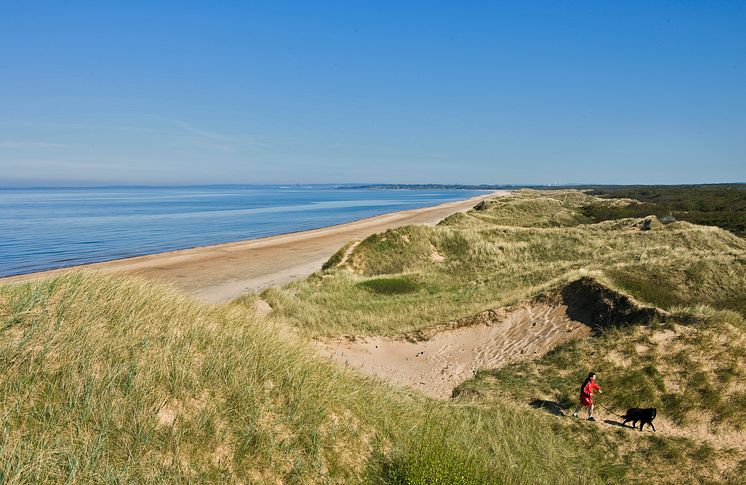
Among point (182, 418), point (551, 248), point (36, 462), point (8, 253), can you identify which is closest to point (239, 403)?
point (182, 418)

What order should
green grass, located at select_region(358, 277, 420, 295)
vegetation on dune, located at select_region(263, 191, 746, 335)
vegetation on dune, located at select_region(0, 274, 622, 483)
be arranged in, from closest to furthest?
vegetation on dune, located at select_region(0, 274, 622, 483) < vegetation on dune, located at select_region(263, 191, 746, 335) < green grass, located at select_region(358, 277, 420, 295)

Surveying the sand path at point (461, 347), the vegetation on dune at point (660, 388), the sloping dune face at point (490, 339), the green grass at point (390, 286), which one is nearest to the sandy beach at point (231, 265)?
the green grass at point (390, 286)

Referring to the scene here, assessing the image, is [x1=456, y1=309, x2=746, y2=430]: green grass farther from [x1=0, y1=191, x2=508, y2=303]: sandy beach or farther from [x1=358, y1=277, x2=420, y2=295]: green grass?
[x1=0, y1=191, x2=508, y2=303]: sandy beach

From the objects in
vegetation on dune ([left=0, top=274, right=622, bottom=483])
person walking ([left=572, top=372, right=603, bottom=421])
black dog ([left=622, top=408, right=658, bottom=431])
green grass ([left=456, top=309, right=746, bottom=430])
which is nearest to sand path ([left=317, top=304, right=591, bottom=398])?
green grass ([left=456, top=309, right=746, bottom=430])

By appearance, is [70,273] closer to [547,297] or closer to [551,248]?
[547,297]

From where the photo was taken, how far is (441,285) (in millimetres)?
25953

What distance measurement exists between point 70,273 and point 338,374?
5.30m

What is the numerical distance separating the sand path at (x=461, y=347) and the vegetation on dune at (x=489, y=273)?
0.88 metres

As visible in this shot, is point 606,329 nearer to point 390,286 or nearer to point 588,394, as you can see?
point 588,394

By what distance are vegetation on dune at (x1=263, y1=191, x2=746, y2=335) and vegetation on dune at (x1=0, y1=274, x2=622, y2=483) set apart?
10.6 metres

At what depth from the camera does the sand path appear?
637 inches

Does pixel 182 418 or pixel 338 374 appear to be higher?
pixel 182 418

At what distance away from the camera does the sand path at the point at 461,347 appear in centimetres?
1619

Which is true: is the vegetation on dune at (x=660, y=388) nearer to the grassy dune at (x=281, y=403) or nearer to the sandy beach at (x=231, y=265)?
the grassy dune at (x=281, y=403)
